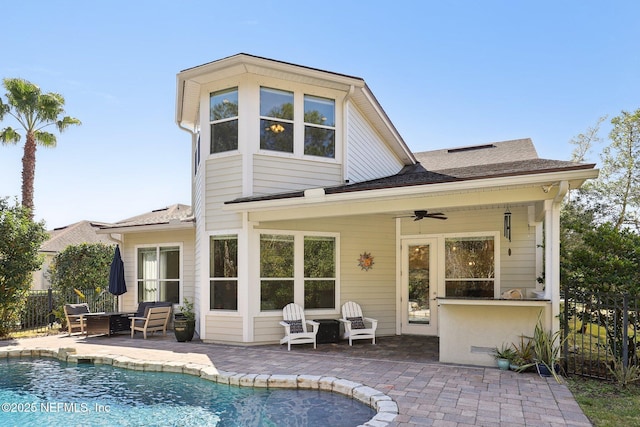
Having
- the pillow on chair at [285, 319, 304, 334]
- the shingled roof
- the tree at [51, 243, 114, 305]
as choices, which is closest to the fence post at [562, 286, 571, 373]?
the pillow on chair at [285, 319, 304, 334]

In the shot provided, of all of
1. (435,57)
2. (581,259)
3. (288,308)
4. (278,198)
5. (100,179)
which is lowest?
(288,308)

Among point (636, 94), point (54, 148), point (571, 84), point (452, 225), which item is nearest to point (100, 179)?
point (54, 148)

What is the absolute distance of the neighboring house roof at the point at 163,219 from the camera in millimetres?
11484

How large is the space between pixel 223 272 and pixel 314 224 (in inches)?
88.0

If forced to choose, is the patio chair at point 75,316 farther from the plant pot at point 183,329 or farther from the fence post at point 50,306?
the plant pot at point 183,329

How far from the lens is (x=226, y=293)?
368 inches

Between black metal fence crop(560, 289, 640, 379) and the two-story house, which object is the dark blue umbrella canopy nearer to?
the two-story house

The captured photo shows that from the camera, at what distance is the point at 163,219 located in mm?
12633

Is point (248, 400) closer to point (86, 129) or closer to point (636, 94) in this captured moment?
point (86, 129)

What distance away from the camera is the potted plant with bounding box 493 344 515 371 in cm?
689

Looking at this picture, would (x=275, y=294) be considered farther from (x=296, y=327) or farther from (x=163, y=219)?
(x=163, y=219)

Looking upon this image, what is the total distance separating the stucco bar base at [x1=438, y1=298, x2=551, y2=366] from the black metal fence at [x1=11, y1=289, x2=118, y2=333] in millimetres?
10328

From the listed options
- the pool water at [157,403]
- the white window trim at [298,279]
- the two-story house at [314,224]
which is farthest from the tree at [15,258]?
the white window trim at [298,279]

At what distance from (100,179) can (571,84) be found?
75.8 feet
